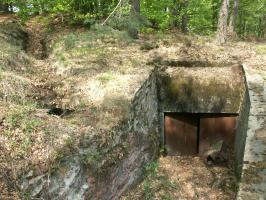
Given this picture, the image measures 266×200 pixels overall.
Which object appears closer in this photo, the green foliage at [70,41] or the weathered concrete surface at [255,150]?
the weathered concrete surface at [255,150]

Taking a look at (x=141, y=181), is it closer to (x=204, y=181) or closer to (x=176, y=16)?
(x=204, y=181)

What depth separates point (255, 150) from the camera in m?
8.01

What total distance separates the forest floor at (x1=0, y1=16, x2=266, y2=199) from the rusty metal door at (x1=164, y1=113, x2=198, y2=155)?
485 mm

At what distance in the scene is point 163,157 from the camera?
1161cm

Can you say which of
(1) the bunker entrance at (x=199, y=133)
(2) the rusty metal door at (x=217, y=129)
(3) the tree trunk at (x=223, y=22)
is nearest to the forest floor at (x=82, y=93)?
(3) the tree trunk at (x=223, y=22)

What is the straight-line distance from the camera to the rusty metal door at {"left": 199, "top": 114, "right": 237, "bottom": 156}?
37.9 ft

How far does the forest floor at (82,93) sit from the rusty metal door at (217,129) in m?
0.88

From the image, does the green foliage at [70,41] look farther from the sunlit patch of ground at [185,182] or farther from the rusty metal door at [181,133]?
the sunlit patch of ground at [185,182]

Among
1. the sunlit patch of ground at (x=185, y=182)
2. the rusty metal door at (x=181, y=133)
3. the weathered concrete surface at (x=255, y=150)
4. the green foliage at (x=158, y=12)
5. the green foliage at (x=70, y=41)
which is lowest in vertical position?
the sunlit patch of ground at (x=185, y=182)

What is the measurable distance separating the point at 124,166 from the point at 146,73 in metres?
3.37

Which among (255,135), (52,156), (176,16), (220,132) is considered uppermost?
(176,16)

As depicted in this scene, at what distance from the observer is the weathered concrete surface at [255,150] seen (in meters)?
7.24

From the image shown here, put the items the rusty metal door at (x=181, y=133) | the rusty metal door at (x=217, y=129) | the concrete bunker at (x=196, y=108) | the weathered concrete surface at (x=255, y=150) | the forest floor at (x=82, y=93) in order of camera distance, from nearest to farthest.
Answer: the forest floor at (x=82, y=93) → the weathered concrete surface at (x=255, y=150) → the concrete bunker at (x=196, y=108) → the rusty metal door at (x=217, y=129) → the rusty metal door at (x=181, y=133)

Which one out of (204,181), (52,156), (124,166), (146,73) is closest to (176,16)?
(146,73)
